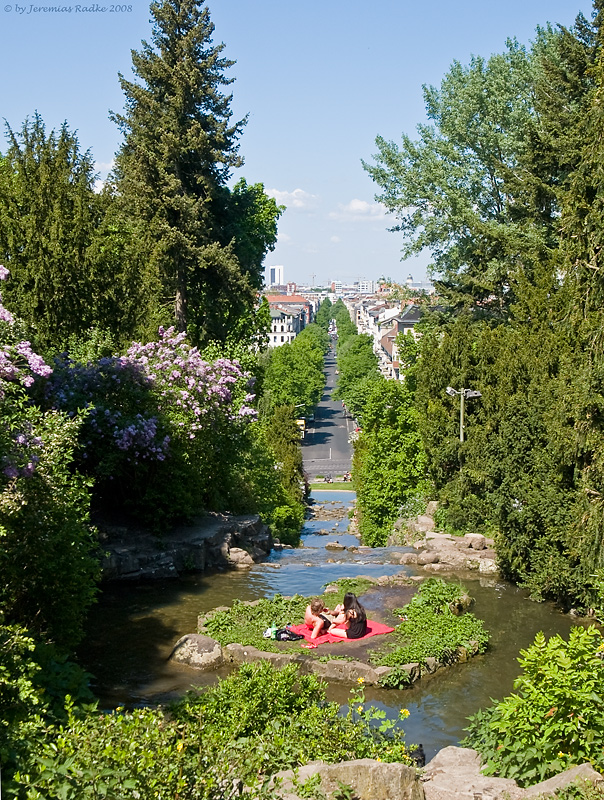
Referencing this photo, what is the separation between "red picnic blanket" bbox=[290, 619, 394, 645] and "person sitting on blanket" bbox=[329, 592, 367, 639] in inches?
2.8

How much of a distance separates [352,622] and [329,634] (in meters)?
0.44

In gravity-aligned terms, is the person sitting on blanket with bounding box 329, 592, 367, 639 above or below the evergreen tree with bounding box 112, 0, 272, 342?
below

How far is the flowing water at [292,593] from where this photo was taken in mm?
11953

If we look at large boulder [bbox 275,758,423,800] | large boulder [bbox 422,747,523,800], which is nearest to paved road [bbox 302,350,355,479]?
large boulder [bbox 422,747,523,800]

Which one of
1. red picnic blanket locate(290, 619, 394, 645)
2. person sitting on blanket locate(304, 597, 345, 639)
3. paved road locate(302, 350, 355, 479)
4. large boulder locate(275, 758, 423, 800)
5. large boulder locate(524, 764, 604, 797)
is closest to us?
large boulder locate(524, 764, 604, 797)

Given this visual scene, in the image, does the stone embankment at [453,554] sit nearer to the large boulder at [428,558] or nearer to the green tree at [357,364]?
the large boulder at [428,558]

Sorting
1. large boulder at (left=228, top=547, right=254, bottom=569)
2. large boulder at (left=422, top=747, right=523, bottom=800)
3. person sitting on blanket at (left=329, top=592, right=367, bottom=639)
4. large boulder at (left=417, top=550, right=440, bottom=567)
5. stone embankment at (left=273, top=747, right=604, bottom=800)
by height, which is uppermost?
stone embankment at (left=273, top=747, right=604, bottom=800)

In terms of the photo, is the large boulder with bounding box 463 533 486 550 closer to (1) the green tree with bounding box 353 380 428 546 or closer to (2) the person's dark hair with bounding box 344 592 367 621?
(2) the person's dark hair with bounding box 344 592 367 621

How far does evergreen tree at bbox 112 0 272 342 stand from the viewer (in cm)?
3012

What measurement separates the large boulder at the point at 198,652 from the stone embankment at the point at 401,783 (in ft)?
19.1

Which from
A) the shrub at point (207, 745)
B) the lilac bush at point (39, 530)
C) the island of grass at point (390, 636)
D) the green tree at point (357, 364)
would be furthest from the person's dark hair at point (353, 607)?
the green tree at point (357, 364)

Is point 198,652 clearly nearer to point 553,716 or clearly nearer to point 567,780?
point 553,716

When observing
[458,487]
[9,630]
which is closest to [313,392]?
[458,487]

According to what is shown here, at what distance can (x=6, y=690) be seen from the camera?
7621 millimetres
